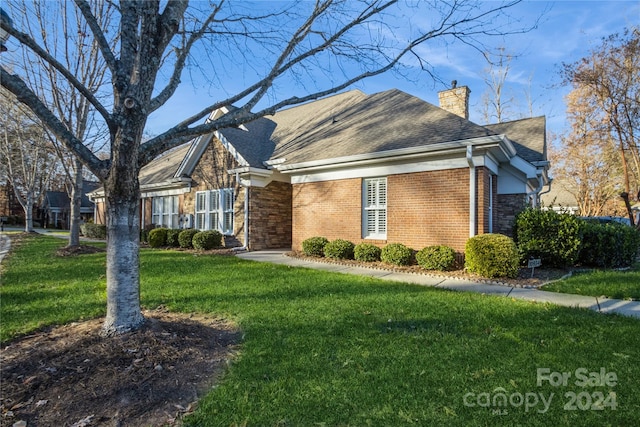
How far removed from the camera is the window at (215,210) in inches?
584

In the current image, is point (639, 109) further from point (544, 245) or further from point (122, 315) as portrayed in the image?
point (122, 315)

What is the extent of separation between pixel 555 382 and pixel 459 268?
613 cm

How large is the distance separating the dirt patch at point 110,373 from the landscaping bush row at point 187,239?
30.5ft

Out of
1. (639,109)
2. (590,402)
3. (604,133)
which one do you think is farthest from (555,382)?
(604,133)

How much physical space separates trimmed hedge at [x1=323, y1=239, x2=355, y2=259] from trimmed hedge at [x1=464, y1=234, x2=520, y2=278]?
145 inches

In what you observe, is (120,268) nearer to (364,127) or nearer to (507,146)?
(507,146)

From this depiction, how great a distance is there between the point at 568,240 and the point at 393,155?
15.7ft

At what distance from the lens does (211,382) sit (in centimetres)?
317

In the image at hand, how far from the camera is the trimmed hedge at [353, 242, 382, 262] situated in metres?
10.3

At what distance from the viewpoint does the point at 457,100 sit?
13.9 meters

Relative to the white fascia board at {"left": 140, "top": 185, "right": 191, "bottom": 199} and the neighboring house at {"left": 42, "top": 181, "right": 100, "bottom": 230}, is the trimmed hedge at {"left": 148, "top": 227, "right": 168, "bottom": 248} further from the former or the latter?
the neighboring house at {"left": 42, "top": 181, "right": 100, "bottom": 230}

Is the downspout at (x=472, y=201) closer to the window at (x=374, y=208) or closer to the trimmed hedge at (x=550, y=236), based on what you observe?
the trimmed hedge at (x=550, y=236)

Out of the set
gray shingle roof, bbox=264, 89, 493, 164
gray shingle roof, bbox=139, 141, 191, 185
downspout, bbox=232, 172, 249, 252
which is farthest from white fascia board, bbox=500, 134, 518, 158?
gray shingle roof, bbox=139, 141, 191, 185

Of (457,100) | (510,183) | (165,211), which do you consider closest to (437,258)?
(510,183)
